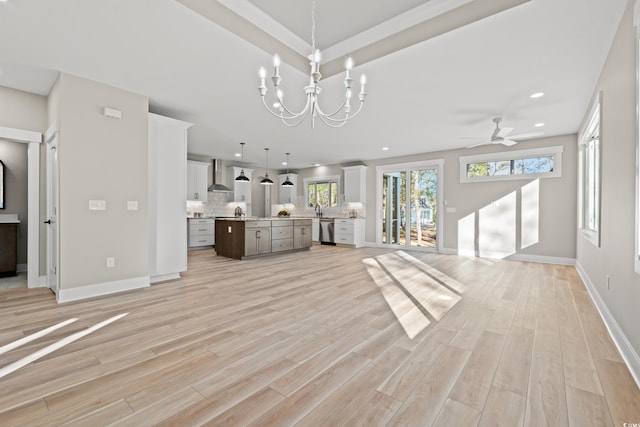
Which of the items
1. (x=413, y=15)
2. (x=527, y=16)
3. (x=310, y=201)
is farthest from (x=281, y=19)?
(x=310, y=201)

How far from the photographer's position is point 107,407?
1.52 m

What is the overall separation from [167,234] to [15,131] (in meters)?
2.32

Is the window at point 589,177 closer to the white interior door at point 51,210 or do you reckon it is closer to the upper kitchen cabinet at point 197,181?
the white interior door at point 51,210

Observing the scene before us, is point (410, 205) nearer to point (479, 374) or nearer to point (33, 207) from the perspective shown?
point (479, 374)

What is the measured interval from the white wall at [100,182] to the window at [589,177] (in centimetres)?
589

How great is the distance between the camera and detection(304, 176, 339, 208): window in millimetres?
9703

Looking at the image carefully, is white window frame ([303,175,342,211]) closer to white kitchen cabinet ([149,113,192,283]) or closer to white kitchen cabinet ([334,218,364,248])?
white kitchen cabinet ([334,218,364,248])

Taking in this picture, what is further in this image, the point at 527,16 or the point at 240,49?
the point at 240,49

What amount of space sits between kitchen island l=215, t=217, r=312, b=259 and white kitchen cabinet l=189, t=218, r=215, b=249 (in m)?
1.37

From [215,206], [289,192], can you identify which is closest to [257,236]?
[215,206]

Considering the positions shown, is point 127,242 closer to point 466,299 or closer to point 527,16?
point 466,299

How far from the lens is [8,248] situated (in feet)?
14.3

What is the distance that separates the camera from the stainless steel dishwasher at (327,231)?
8945 mm

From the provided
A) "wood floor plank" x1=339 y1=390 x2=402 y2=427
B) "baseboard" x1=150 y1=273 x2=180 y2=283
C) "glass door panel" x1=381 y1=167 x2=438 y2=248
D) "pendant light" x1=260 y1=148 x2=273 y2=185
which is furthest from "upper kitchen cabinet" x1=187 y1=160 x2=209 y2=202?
"wood floor plank" x1=339 y1=390 x2=402 y2=427
